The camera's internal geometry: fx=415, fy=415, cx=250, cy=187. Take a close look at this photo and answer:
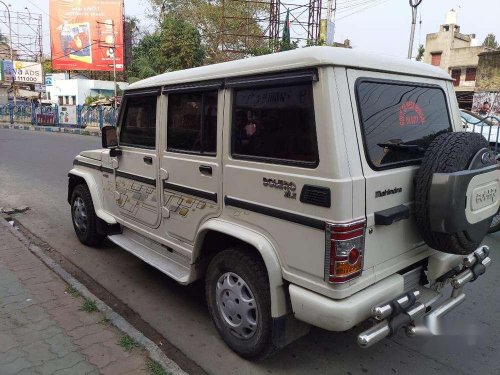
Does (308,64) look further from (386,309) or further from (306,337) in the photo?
(306,337)

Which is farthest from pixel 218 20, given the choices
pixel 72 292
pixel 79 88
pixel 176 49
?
pixel 72 292

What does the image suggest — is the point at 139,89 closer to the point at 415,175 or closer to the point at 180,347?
the point at 180,347

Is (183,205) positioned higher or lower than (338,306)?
higher

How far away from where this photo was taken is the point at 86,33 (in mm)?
37781

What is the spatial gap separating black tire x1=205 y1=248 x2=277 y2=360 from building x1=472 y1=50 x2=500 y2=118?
21.7 m

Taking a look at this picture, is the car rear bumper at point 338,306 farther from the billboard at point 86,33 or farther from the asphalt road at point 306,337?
the billboard at point 86,33

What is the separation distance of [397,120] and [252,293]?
149 centimetres

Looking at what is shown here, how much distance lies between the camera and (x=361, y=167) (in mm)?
2381

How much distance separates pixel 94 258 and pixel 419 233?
3680 mm

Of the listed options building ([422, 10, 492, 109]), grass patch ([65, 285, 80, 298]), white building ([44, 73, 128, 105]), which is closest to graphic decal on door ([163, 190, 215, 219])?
grass patch ([65, 285, 80, 298])

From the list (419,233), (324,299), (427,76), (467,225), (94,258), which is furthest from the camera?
(94,258)

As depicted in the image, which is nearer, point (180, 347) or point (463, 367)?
point (463, 367)

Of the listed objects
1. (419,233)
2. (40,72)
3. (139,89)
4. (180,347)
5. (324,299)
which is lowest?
(180,347)

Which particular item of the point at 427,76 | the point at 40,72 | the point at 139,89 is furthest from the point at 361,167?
the point at 40,72
